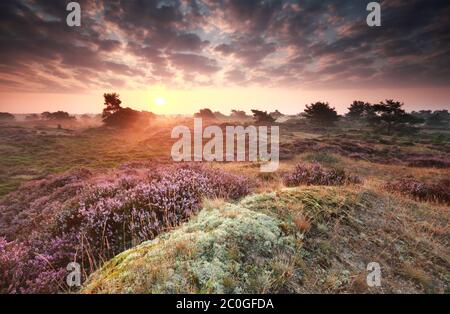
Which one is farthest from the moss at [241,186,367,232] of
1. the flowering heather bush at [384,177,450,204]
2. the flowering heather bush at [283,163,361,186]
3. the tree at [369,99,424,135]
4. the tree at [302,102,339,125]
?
the tree at [302,102,339,125]

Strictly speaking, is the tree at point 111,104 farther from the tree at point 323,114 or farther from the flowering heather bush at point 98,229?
the flowering heather bush at point 98,229

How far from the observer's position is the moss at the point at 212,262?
11.8 feet

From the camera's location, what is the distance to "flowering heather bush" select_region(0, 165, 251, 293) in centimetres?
530

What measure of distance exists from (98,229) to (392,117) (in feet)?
230

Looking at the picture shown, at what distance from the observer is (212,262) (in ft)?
12.9

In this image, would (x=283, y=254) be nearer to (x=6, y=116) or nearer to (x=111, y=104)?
(x=111, y=104)

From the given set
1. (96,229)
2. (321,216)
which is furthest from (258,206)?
(96,229)

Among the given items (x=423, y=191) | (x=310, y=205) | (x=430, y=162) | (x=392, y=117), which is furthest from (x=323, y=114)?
(x=310, y=205)

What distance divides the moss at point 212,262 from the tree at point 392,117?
223ft

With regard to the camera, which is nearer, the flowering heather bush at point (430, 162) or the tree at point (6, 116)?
the flowering heather bush at point (430, 162)

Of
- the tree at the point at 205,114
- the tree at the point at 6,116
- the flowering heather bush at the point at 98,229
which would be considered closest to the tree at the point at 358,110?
the tree at the point at 205,114

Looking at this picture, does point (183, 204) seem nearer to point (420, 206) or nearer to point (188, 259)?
point (188, 259)

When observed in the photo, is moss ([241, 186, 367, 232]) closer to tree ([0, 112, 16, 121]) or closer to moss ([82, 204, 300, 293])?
moss ([82, 204, 300, 293])
